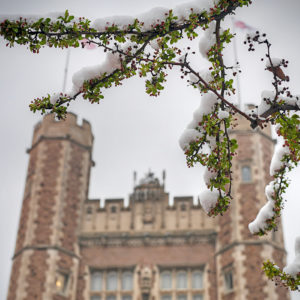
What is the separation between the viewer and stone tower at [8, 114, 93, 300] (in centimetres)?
1468

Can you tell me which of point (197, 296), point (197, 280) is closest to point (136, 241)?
point (197, 280)

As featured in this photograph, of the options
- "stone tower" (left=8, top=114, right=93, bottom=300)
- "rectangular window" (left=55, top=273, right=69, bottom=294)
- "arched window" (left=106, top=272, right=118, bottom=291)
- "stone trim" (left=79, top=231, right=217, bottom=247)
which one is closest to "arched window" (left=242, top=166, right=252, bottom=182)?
"stone trim" (left=79, top=231, right=217, bottom=247)

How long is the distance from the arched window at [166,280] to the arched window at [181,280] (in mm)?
232

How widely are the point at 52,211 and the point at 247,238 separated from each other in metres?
5.87

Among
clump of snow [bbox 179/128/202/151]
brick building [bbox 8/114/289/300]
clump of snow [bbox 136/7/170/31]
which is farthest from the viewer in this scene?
brick building [bbox 8/114/289/300]

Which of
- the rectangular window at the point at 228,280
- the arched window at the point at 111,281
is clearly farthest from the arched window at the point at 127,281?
the rectangular window at the point at 228,280

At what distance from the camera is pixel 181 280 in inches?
597

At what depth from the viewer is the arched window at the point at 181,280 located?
49.4 ft

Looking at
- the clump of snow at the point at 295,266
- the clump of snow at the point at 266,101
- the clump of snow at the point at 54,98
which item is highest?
the clump of snow at the point at 54,98

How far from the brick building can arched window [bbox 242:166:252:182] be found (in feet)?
0.10

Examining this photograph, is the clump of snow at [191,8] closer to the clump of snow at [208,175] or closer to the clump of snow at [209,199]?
the clump of snow at [208,175]

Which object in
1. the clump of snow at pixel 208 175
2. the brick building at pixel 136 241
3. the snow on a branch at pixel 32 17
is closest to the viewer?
the snow on a branch at pixel 32 17

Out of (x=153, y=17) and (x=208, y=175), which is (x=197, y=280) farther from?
(x=153, y=17)

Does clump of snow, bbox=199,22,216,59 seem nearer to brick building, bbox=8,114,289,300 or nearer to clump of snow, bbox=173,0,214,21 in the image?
clump of snow, bbox=173,0,214,21
